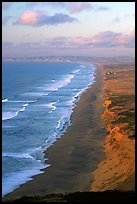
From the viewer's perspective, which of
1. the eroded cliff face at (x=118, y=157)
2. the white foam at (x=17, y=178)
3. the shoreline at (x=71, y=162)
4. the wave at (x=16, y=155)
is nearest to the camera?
the eroded cliff face at (x=118, y=157)

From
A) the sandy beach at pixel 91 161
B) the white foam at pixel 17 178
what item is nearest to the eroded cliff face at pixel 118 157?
the sandy beach at pixel 91 161

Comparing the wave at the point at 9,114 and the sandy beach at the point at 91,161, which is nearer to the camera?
the sandy beach at the point at 91,161

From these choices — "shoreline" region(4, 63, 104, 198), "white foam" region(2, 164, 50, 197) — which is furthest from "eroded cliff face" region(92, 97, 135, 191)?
"white foam" region(2, 164, 50, 197)

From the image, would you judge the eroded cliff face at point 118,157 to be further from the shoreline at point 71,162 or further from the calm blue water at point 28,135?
the calm blue water at point 28,135

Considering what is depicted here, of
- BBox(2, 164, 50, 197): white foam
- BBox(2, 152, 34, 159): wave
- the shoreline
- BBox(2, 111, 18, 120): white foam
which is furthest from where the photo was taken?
BBox(2, 111, 18, 120): white foam

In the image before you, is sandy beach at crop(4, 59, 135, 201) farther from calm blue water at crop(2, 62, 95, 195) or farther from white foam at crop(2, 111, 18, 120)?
white foam at crop(2, 111, 18, 120)

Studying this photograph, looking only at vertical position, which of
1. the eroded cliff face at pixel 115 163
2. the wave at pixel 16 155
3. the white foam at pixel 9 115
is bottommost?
the wave at pixel 16 155
